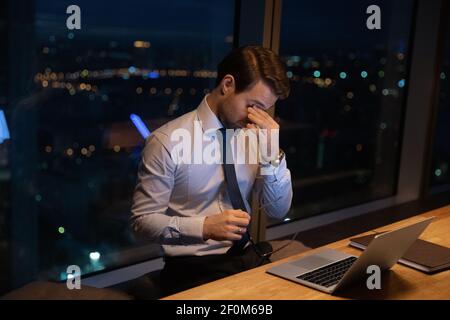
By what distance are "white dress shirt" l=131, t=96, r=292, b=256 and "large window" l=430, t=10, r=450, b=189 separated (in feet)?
9.10

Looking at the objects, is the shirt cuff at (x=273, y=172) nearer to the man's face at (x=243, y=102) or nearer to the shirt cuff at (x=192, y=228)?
the man's face at (x=243, y=102)

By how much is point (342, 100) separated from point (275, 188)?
2209 millimetres

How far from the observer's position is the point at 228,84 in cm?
216

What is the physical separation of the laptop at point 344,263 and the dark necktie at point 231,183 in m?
0.45

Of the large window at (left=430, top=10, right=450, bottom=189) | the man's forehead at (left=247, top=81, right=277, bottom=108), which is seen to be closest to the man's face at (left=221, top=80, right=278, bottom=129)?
the man's forehead at (left=247, top=81, right=277, bottom=108)

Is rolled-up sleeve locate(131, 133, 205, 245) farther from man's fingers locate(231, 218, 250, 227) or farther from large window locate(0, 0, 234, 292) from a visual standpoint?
large window locate(0, 0, 234, 292)

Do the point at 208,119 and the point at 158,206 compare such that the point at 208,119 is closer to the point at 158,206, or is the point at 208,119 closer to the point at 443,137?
the point at 158,206

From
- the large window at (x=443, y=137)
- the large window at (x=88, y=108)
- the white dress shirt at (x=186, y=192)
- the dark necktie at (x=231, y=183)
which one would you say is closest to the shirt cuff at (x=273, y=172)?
the white dress shirt at (x=186, y=192)

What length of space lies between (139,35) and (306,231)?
74.6 inches

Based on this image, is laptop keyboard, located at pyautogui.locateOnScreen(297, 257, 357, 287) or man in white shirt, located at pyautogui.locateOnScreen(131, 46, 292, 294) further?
man in white shirt, located at pyautogui.locateOnScreen(131, 46, 292, 294)

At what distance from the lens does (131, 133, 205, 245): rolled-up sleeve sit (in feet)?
6.64

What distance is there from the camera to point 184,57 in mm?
3086
